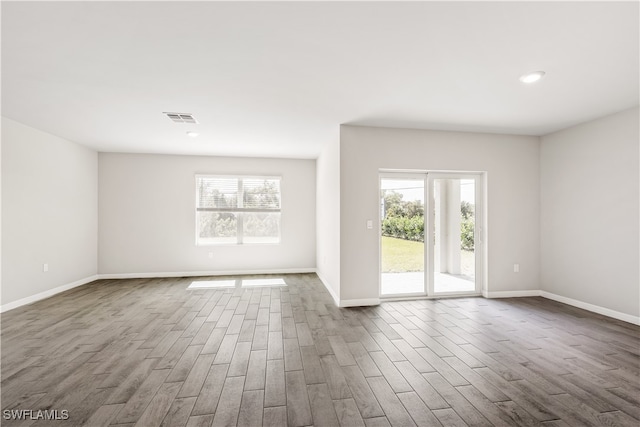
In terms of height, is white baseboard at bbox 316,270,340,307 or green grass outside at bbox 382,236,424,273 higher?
green grass outside at bbox 382,236,424,273

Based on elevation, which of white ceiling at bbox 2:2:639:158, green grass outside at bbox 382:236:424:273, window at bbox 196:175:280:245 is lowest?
green grass outside at bbox 382:236:424:273

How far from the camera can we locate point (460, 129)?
4.67 meters

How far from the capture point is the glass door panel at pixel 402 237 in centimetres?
476

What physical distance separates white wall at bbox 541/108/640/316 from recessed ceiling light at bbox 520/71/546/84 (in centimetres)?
199

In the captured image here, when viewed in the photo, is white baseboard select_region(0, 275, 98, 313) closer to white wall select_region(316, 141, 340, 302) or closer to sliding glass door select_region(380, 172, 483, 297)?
white wall select_region(316, 141, 340, 302)

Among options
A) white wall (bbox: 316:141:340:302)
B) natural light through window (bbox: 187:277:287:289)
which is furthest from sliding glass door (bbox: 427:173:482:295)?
natural light through window (bbox: 187:277:287:289)

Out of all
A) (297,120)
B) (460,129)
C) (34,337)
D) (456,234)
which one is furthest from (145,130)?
(456,234)

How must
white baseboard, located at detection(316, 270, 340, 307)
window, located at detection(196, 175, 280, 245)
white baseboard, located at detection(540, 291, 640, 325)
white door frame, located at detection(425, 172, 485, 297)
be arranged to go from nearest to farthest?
white baseboard, located at detection(540, 291, 640, 325), white baseboard, located at detection(316, 270, 340, 307), white door frame, located at detection(425, 172, 485, 297), window, located at detection(196, 175, 280, 245)

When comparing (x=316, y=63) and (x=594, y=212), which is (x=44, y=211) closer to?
(x=316, y=63)

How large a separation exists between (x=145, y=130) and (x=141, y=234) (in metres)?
2.64

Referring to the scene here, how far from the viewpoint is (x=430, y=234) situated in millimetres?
4844

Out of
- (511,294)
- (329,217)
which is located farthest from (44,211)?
(511,294)

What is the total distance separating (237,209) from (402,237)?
12.3 feet

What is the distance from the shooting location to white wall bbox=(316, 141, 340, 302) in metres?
4.54
